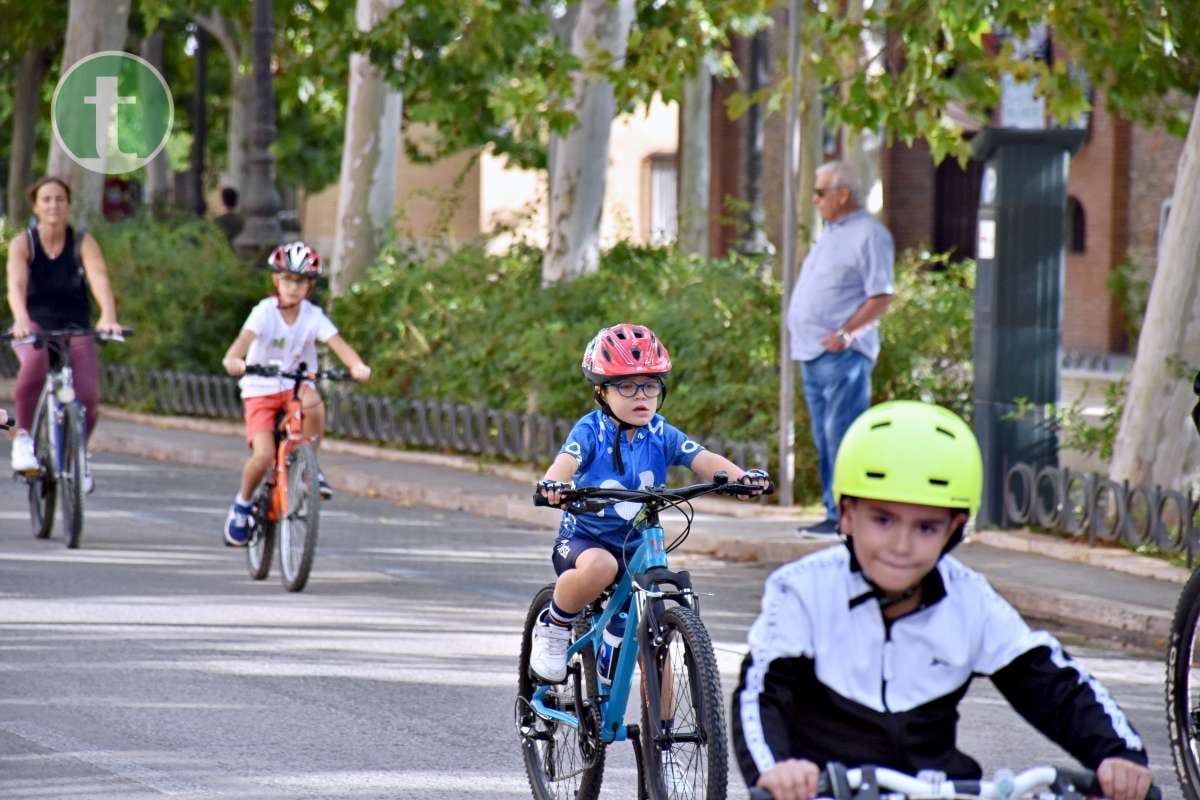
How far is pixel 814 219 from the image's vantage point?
18828 mm

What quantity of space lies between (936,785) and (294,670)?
212 inches

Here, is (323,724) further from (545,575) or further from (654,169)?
(654,169)

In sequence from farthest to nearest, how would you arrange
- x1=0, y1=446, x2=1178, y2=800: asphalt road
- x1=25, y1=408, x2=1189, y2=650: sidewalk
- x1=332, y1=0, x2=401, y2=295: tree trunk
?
x1=332, y1=0, x2=401, y2=295: tree trunk → x1=25, y1=408, x2=1189, y2=650: sidewalk → x1=0, y1=446, x2=1178, y2=800: asphalt road

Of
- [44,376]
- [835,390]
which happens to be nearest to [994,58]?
[835,390]

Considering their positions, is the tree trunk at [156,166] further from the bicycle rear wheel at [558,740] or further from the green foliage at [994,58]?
the bicycle rear wheel at [558,740]

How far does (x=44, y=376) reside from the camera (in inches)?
479

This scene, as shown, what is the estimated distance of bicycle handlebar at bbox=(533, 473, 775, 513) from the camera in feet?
19.2

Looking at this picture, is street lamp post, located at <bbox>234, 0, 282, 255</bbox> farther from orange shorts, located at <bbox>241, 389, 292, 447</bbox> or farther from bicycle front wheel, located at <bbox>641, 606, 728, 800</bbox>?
bicycle front wheel, located at <bbox>641, 606, 728, 800</bbox>

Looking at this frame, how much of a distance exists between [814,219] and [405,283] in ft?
11.5

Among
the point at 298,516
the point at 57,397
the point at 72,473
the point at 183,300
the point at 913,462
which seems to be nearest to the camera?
the point at 913,462

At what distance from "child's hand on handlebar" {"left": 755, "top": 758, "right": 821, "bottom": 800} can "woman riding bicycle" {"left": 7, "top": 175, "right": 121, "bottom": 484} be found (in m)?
8.91

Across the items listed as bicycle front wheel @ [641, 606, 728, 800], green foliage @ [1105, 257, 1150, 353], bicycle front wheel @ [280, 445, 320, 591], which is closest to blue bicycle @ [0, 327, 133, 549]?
bicycle front wheel @ [280, 445, 320, 591]

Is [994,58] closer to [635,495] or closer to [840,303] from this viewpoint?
[840,303]

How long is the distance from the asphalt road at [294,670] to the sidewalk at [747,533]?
39cm
